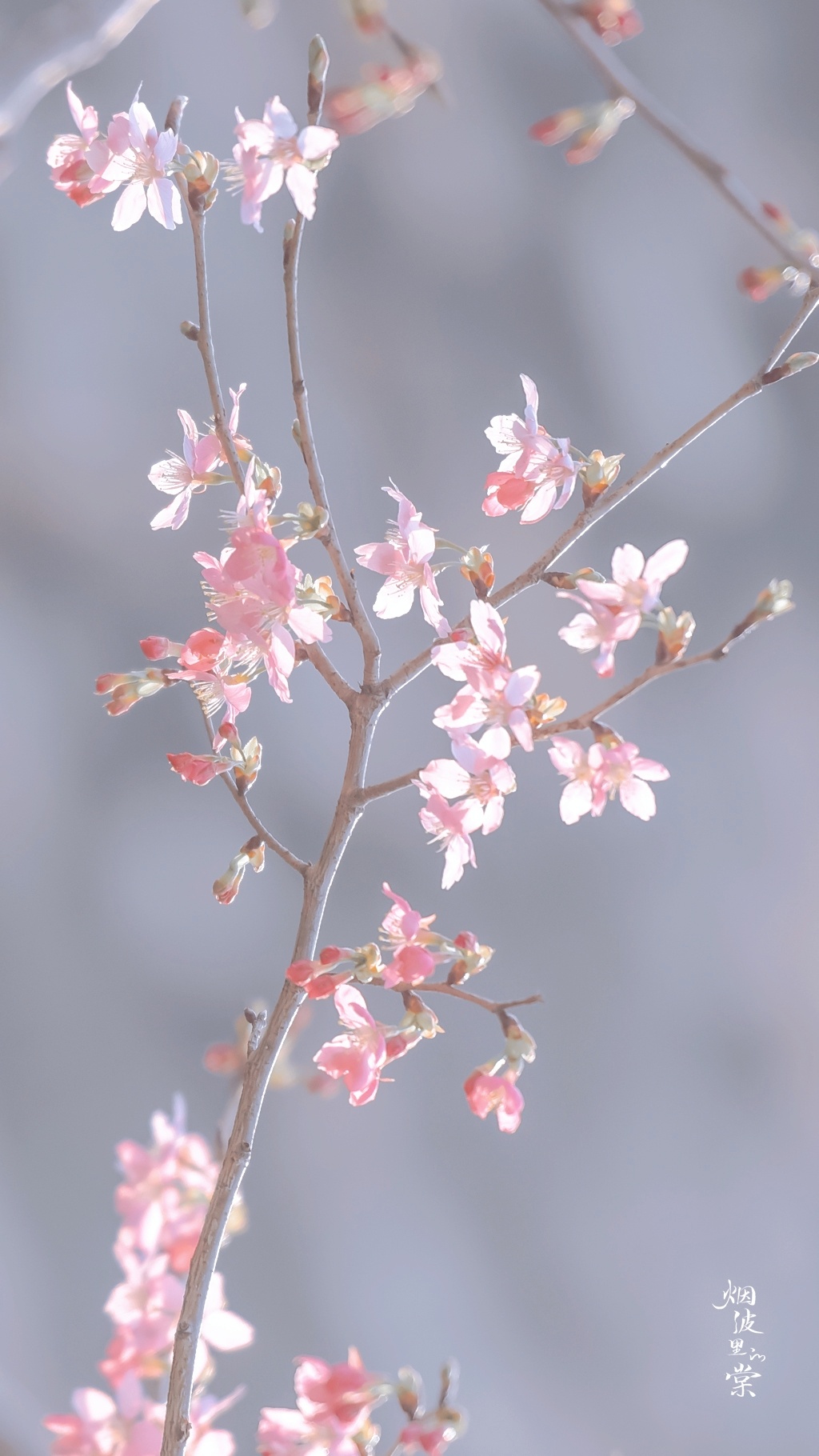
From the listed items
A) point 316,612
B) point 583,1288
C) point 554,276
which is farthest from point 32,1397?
point 554,276

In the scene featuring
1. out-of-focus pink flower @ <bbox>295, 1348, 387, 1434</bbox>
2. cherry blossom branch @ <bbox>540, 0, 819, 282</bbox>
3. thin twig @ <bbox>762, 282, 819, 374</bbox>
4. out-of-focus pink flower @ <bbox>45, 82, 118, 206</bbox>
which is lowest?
out-of-focus pink flower @ <bbox>295, 1348, 387, 1434</bbox>

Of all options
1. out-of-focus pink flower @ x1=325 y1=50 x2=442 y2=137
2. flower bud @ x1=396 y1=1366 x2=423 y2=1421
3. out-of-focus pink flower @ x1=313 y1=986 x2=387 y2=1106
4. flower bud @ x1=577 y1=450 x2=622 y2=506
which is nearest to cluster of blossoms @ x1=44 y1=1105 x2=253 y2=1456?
flower bud @ x1=396 y1=1366 x2=423 y2=1421

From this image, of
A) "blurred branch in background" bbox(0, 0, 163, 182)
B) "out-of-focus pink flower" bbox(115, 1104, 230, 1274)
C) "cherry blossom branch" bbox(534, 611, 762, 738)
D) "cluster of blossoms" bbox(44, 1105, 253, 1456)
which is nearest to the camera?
"blurred branch in background" bbox(0, 0, 163, 182)

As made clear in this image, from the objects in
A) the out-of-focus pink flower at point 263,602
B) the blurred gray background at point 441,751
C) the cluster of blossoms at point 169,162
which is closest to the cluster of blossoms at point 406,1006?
the out-of-focus pink flower at point 263,602

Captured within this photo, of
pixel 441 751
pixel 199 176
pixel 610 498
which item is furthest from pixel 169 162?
pixel 441 751

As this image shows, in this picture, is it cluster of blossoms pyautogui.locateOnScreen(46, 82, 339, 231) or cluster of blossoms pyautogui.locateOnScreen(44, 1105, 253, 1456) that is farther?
cluster of blossoms pyautogui.locateOnScreen(44, 1105, 253, 1456)

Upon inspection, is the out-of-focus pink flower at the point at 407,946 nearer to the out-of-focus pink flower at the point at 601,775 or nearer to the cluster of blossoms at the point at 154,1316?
the out-of-focus pink flower at the point at 601,775

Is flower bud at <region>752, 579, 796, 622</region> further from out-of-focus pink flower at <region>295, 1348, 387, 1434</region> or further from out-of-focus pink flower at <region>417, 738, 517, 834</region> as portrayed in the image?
out-of-focus pink flower at <region>295, 1348, 387, 1434</region>
